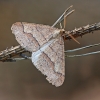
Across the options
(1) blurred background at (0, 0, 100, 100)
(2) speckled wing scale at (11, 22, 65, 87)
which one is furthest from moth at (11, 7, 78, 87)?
(1) blurred background at (0, 0, 100, 100)

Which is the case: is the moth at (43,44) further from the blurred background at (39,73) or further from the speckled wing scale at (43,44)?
the blurred background at (39,73)

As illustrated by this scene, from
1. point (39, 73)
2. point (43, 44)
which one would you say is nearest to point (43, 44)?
point (43, 44)

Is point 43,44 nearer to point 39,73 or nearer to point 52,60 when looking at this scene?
point 52,60

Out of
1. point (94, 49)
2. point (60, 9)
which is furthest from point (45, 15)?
point (94, 49)

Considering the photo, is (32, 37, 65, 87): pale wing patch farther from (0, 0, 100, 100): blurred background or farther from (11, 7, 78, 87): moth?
(0, 0, 100, 100): blurred background

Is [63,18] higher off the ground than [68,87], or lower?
higher

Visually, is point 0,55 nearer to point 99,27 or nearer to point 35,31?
point 35,31
